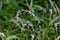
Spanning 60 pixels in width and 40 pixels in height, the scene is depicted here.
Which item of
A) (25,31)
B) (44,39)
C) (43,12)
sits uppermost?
(43,12)

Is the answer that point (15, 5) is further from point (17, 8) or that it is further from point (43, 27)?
point (43, 27)

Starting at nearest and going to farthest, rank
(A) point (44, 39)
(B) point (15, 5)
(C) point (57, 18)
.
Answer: (A) point (44, 39), (C) point (57, 18), (B) point (15, 5)

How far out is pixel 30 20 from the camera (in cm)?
246

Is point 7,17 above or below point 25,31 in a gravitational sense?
above

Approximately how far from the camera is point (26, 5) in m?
2.59

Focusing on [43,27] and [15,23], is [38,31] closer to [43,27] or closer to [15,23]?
[43,27]

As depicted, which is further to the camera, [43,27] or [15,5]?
[15,5]

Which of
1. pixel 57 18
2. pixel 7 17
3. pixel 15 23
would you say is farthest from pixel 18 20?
pixel 57 18

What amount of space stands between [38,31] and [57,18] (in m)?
0.26

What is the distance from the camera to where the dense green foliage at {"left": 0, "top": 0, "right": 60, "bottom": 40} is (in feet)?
7.46

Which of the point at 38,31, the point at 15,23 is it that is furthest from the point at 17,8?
the point at 38,31

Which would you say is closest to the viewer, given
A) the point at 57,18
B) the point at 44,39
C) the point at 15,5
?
the point at 44,39

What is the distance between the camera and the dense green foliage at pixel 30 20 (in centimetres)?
227

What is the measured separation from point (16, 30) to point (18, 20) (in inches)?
4.8
